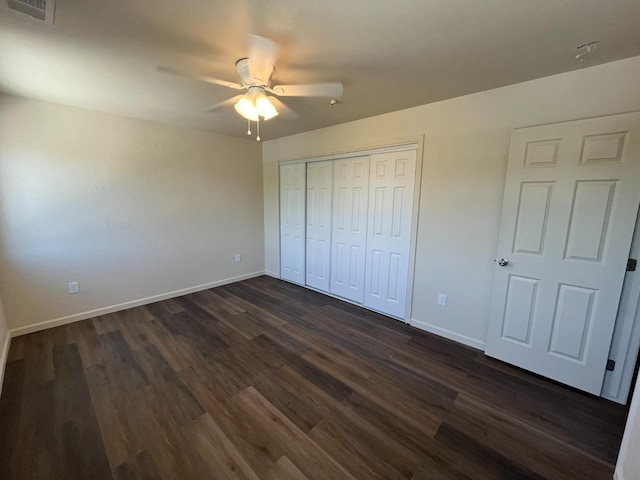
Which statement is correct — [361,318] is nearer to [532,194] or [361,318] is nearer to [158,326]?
[532,194]

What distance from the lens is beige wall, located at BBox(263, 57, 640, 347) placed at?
1811 mm

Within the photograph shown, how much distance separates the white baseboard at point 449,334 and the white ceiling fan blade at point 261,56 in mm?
2742

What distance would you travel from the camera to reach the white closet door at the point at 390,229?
285cm

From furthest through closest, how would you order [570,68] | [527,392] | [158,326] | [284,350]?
1. [158,326]
2. [284,350]
3. [527,392]
4. [570,68]

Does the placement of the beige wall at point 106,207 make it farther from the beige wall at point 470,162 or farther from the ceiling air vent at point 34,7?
the beige wall at point 470,162

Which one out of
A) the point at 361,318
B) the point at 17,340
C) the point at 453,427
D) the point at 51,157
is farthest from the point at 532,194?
the point at 17,340

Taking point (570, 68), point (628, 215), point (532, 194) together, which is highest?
point (570, 68)

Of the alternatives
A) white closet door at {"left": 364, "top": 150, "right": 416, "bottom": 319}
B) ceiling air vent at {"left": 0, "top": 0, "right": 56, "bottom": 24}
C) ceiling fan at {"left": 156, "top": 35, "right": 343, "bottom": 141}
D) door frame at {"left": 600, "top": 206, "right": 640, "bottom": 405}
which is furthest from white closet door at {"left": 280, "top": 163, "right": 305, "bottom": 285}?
door frame at {"left": 600, "top": 206, "right": 640, "bottom": 405}

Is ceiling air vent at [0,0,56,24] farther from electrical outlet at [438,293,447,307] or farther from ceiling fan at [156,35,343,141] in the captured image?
electrical outlet at [438,293,447,307]

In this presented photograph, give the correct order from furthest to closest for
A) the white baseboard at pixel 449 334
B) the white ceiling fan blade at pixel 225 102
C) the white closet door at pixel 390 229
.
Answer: the white closet door at pixel 390 229, the white baseboard at pixel 449 334, the white ceiling fan blade at pixel 225 102

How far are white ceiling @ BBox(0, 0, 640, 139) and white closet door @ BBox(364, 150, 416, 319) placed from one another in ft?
2.52

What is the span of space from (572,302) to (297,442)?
2227 mm

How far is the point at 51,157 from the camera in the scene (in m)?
2.62

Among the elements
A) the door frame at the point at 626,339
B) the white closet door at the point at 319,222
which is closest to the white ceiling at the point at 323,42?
the door frame at the point at 626,339
